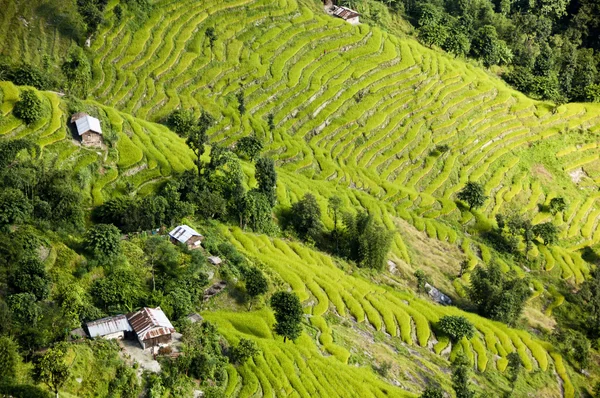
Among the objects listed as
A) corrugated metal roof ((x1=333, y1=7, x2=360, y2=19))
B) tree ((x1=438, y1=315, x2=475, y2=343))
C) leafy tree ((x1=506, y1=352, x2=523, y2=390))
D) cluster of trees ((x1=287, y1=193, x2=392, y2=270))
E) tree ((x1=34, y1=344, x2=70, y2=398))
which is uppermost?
tree ((x1=34, y1=344, x2=70, y2=398))

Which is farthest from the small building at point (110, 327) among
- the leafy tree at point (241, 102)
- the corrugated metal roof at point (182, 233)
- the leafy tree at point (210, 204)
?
the leafy tree at point (241, 102)

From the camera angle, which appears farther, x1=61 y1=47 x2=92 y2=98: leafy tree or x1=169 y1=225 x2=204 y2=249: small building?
x1=61 y1=47 x2=92 y2=98: leafy tree

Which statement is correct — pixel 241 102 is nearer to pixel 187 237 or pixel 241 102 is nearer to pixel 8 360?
pixel 187 237

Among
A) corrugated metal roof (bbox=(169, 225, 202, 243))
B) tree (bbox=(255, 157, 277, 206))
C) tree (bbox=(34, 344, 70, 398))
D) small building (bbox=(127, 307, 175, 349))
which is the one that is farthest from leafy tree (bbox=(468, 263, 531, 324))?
tree (bbox=(34, 344, 70, 398))

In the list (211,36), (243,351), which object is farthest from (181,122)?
(243,351)

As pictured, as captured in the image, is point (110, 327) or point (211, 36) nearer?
point (110, 327)

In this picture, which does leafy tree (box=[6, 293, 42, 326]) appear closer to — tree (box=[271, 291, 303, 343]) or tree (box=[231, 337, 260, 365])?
tree (box=[231, 337, 260, 365])
